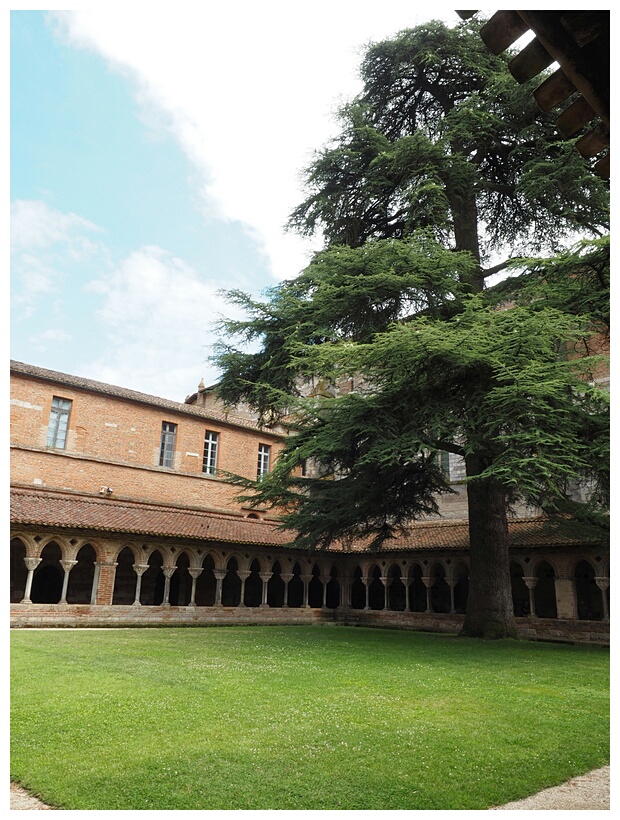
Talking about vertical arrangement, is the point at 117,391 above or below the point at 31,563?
above

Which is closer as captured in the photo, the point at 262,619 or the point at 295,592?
the point at 262,619

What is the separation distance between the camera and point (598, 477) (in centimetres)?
1262

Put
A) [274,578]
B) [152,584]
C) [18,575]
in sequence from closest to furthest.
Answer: [18,575] < [152,584] < [274,578]

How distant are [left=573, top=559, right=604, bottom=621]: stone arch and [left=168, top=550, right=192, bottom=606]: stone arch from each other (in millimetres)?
13157

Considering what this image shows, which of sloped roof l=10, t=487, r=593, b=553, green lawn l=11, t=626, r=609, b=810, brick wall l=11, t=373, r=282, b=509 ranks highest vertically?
brick wall l=11, t=373, r=282, b=509

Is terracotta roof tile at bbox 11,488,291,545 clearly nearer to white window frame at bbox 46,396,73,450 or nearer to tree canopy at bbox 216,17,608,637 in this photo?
white window frame at bbox 46,396,73,450

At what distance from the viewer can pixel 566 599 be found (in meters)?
17.6

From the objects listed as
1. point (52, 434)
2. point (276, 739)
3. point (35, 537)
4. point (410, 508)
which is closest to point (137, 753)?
point (276, 739)

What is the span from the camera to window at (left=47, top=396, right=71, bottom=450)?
21.0 meters

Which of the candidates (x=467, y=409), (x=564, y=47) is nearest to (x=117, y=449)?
(x=467, y=409)

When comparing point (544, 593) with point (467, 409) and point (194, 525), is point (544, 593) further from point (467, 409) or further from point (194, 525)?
point (467, 409)

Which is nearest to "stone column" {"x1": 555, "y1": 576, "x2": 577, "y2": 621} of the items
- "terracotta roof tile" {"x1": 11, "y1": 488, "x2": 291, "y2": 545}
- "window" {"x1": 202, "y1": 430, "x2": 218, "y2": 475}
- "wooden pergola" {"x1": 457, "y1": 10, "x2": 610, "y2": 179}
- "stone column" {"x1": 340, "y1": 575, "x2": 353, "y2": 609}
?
"stone column" {"x1": 340, "y1": 575, "x2": 353, "y2": 609}

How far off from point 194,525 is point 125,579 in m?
3.33

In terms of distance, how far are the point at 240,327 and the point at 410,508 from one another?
6.36 m
